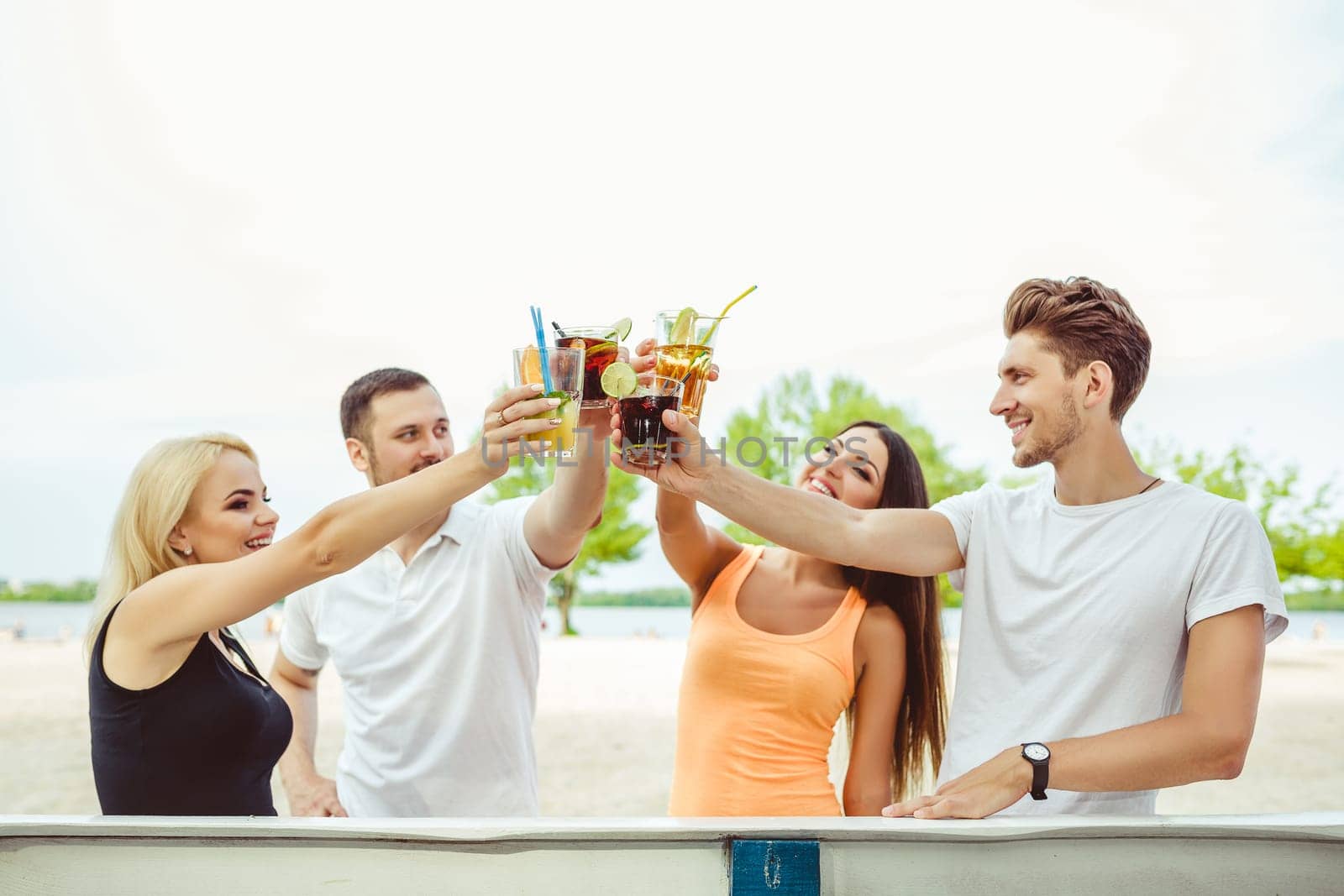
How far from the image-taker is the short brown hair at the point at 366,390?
274cm

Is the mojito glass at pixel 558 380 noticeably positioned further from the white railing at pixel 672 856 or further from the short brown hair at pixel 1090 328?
the short brown hair at pixel 1090 328

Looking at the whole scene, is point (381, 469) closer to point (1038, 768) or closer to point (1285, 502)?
point (1038, 768)

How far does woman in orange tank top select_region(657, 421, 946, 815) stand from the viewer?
234 cm

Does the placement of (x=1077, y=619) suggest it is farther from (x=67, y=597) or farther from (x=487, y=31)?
(x=67, y=597)

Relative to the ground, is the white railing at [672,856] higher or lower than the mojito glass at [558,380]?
lower

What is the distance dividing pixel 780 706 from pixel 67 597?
51.6 meters

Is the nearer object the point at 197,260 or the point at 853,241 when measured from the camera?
the point at 197,260

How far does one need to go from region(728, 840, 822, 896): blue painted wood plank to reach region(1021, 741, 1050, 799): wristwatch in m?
0.49

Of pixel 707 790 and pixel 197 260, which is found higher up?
pixel 197 260

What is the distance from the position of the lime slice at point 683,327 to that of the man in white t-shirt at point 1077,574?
144 mm

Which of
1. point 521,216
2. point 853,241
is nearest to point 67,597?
point 521,216

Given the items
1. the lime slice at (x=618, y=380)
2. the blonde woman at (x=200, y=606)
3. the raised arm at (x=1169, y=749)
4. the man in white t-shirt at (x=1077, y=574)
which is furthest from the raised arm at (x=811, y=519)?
the raised arm at (x=1169, y=749)

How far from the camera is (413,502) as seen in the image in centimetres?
180

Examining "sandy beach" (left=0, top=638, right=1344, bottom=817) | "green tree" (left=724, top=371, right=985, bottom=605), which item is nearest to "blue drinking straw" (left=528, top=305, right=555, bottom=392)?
"sandy beach" (left=0, top=638, right=1344, bottom=817)
